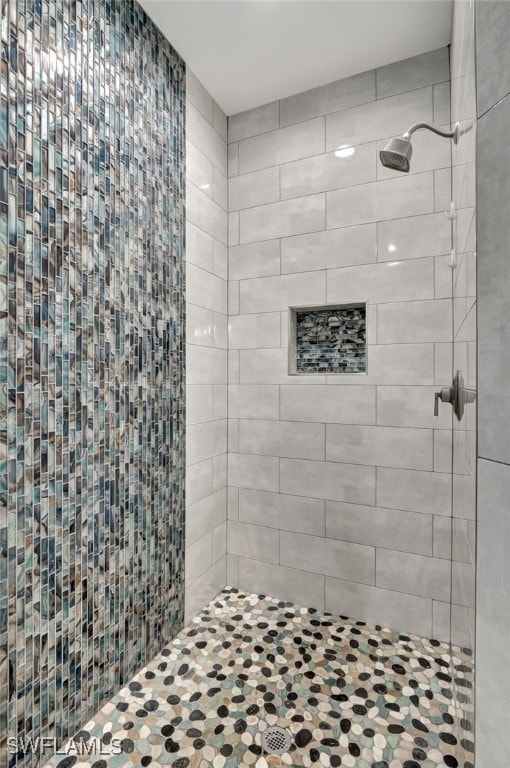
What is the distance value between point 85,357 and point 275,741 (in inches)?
61.0

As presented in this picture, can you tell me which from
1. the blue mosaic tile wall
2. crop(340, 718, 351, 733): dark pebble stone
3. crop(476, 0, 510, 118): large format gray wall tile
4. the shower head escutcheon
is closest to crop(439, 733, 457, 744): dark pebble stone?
crop(340, 718, 351, 733): dark pebble stone

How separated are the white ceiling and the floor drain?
9.72ft

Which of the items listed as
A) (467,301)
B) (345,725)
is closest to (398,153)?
(467,301)

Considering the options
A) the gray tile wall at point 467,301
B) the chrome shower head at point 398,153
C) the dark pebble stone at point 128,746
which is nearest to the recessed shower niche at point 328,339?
the chrome shower head at point 398,153

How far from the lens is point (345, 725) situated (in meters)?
1.50

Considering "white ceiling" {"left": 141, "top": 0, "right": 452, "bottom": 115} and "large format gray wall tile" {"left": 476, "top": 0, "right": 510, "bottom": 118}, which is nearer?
"large format gray wall tile" {"left": 476, "top": 0, "right": 510, "bottom": 118}

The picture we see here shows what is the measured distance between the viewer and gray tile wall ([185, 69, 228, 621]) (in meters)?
2.18

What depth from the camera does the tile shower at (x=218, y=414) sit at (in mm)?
1339

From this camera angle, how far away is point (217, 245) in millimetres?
2424

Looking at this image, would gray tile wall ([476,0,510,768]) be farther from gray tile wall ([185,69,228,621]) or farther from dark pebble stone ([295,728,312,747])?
gray tile wall ([185,69,228,621])

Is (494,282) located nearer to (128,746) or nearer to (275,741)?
(275,741)

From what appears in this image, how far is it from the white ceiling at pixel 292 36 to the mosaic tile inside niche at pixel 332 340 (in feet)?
4.16

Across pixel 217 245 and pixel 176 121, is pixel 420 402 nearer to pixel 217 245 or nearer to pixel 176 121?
pixel 217 245

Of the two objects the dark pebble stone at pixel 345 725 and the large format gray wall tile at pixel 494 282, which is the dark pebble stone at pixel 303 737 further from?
the large format gray wall tile at pixel 494 282
